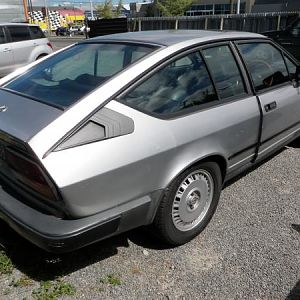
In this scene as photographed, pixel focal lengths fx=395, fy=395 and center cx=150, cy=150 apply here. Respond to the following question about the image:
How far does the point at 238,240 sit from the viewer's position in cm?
314

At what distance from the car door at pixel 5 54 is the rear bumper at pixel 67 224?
910 centimetres

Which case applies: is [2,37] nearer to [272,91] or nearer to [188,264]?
[272,91]

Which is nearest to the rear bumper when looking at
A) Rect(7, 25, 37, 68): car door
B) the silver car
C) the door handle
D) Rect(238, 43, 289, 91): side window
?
the silver car

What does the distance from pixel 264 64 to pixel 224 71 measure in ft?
2.43

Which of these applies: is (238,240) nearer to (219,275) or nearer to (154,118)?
(219,275)

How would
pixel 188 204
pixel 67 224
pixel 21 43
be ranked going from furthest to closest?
pixel 21 43, pixel 188 204, pixel 67 224

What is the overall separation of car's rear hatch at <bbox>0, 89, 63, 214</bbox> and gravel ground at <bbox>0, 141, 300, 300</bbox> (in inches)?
23.7

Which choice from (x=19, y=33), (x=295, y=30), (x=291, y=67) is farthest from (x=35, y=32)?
(x=291, y=67)

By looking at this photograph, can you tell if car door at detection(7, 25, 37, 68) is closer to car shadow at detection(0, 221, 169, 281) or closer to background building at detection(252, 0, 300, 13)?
car shadow at detection(0, 221, 169, 281)

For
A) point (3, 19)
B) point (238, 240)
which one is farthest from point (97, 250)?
point (3, 19)

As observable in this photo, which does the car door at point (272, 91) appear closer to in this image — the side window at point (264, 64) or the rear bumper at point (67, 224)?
the side window at point (264, 64)

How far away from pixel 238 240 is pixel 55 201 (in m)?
1.56

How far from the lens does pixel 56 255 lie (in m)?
2.94

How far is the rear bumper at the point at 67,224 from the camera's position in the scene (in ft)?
7.52
